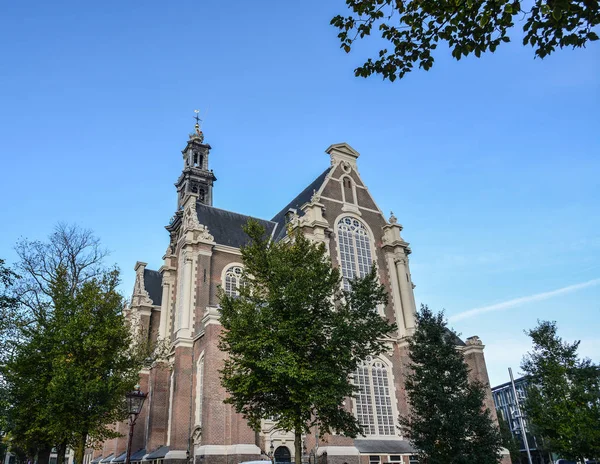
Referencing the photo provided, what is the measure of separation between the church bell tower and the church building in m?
12.5

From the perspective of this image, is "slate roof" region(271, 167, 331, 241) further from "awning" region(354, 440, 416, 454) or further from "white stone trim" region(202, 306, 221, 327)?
"awning" region(354, 440, 416, 454)

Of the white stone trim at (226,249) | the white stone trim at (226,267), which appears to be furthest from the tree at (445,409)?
the white stone trim at (226,249)

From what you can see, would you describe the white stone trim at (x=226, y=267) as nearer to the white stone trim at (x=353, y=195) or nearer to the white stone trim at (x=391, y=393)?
the white stone trim at (x=353, y=195)

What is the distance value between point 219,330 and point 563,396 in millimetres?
19986

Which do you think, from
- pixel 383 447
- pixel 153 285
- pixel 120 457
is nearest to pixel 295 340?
pixel 383 447

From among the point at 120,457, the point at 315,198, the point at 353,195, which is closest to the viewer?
the point at 315,198

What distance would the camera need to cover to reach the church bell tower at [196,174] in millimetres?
54000

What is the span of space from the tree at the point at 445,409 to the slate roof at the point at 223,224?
17.7 meters

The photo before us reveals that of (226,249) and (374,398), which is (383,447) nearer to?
(374,398)

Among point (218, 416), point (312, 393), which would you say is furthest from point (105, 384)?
point (312, 393)

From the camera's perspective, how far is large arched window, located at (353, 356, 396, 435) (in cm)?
3003

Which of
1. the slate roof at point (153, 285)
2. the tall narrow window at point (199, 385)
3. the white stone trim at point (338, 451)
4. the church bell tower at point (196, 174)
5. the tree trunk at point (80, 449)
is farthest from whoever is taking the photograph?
the church bell tower at point (196, 174)

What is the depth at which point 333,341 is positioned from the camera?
750 inches

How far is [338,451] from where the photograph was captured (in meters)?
26.7
